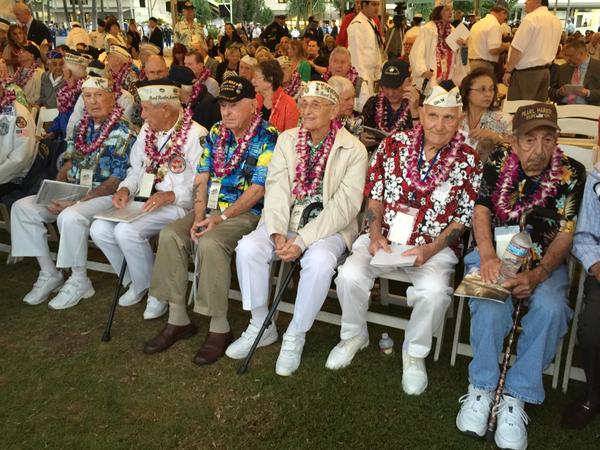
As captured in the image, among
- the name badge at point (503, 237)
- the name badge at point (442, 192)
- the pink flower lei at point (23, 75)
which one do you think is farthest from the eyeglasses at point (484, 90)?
the pink flower lei at point (23, 75)

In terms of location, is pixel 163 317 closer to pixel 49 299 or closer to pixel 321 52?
pixel 49 299

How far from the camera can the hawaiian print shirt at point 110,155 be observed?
439 centimetres

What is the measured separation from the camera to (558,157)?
2.93m

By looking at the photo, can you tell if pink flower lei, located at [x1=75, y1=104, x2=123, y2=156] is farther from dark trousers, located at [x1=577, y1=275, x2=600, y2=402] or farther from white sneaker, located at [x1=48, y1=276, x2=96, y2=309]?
A: dark trousers, located at [x1=577, y1=275, x2=600, y2=402]

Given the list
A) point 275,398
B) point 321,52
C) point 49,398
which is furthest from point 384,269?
point 321,52

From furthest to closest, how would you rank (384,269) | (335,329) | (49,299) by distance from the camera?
(49,299), (335,329), (384,269)

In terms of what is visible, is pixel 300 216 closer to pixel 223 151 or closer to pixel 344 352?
pixel 223 151

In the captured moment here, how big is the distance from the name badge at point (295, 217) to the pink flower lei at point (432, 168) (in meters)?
0.74

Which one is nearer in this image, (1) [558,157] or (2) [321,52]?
(1) [558,157]

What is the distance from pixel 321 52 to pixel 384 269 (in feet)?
33.5

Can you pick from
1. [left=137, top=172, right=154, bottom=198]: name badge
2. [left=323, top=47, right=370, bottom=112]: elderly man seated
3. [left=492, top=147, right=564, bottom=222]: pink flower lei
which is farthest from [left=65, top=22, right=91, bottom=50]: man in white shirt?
[left=492, top=147, right=564, bottom=222]: pink flower lei

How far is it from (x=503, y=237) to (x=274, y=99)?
10.1 feet

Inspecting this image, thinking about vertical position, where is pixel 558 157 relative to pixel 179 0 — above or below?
below

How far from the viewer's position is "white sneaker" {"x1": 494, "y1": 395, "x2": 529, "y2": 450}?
2.57m
